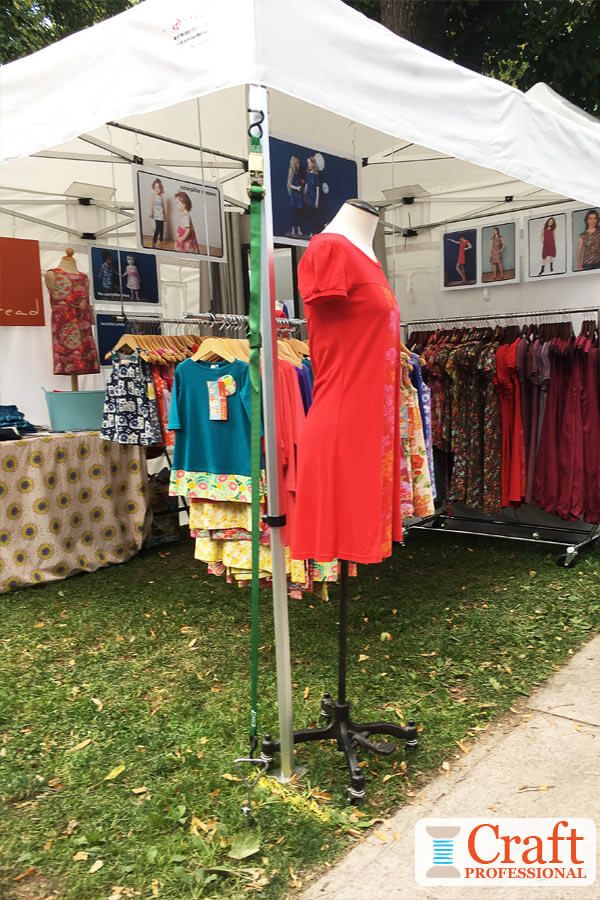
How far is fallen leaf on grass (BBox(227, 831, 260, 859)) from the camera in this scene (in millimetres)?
1912

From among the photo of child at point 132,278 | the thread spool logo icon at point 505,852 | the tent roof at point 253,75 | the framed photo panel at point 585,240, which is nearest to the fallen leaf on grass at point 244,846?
the thread spool logo icon at point 505,852

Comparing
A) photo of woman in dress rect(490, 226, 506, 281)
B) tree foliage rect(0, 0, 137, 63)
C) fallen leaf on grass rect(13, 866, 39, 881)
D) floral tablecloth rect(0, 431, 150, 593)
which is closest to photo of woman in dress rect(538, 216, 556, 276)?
photo of woman in dress rect(490, 226, 506, 281)

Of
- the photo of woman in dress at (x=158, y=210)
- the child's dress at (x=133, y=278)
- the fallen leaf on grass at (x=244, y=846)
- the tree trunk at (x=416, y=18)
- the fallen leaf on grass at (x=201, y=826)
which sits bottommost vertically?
the fallen leaf on grass at (x=201, y=826)

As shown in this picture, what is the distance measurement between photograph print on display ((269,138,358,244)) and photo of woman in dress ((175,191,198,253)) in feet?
2.91

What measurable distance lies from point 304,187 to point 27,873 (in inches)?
112

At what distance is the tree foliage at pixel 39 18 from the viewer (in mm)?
8023

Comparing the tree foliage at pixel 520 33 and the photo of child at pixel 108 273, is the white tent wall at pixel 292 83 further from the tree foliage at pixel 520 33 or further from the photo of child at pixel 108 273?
the tree foliage at pixel 520 33

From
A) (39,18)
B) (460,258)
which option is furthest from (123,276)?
(39,18)

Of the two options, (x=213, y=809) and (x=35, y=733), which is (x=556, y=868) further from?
(x=35, y=733)

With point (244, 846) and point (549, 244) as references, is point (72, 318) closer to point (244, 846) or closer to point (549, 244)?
point (549, 244)

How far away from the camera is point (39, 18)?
28.1 feet

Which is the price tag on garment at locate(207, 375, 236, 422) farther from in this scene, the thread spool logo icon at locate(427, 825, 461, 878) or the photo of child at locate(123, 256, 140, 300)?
the photo of child at locate(123, 256, 140, 300)

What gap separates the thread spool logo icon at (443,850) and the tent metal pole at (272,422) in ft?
1.61

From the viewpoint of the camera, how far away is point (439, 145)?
2.36 metres
